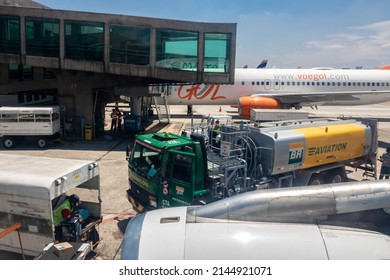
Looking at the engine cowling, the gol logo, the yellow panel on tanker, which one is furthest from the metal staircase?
the yellow panel on tanker

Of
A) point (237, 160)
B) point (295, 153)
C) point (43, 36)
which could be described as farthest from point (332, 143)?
point (43, 36)

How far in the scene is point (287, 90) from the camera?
33.6 metres

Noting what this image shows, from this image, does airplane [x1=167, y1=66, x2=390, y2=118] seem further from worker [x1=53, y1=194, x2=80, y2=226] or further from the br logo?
worker [x1=53, y1=194, x2=80, y2=226]

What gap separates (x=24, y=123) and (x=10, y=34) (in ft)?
24.6

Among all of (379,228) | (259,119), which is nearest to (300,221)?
(379,228)

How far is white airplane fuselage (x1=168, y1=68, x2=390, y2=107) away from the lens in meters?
31.3

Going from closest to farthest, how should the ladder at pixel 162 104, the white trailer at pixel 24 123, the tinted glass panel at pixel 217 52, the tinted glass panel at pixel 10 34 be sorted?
the white trailer at pixel 24 123 < the tinted glass panel at pixel 217 52 < the tinted glass panel at pixel 10 34 < the ladder at pixel 162 104

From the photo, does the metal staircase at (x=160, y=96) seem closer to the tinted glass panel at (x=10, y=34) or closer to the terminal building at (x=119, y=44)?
the terminal building at (x=119, y=44)

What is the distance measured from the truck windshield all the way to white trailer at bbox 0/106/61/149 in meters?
12.1

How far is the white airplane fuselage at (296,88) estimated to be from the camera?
31.3 m

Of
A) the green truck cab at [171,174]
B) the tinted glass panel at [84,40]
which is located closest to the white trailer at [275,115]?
the tinted glass panel at [84,40]

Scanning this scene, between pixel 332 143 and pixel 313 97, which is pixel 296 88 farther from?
pixel 332 143

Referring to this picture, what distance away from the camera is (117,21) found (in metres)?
22.0

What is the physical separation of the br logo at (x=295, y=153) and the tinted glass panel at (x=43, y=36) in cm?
1836
